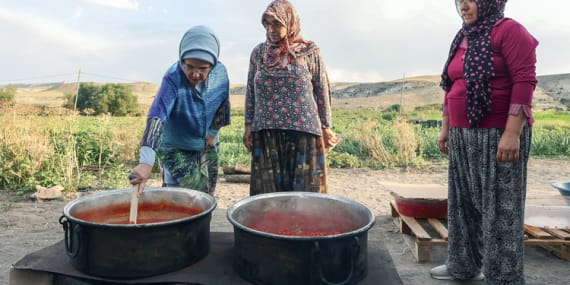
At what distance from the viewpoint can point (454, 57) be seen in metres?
2.50

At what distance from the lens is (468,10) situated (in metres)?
2.30

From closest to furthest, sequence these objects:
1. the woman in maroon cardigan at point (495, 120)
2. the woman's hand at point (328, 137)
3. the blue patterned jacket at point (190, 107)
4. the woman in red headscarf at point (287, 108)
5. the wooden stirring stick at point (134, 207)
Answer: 1. the wooden stirring stick at point (134, 207)
2. the woman in maroon cardigan at point (495, 120)
3. the blue patterned jacket at point (190, 107)
4. the woman in red headscarf at point (287, 108)
5. the woman's hand at point (328, 137)

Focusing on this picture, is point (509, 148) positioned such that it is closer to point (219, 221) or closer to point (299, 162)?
point (299, 162)

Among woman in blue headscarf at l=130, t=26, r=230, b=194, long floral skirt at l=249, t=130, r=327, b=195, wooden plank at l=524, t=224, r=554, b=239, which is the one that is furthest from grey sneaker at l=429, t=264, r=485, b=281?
woman in blue headscarf at l=130, t=26, r=230, b=194

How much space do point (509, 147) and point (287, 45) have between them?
1.56 meters

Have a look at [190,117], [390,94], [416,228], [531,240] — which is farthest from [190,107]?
[390,94]

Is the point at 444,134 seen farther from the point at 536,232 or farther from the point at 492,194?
the point at 536,232

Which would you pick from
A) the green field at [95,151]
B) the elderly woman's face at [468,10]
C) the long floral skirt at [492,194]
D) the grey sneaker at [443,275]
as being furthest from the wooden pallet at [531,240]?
the green field at [95,151]

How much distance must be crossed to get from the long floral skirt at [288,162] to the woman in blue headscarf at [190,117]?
1.02 ft

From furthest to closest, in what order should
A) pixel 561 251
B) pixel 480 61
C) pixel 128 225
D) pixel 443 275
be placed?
1. pixel 561 251
2. pixel 443 275
3. pixel 480 61
4. pixel 128 225

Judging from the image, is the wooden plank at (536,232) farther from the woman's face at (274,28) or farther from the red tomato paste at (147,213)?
the red tomato paste at (147,213)

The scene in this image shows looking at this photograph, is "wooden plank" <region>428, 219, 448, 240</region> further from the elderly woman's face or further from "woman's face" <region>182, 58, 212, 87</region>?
"woman's face" <region>182, 58, 212, 87</region>

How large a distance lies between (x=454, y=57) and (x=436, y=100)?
155 feet

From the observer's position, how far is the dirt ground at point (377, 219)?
3262 millimetres
